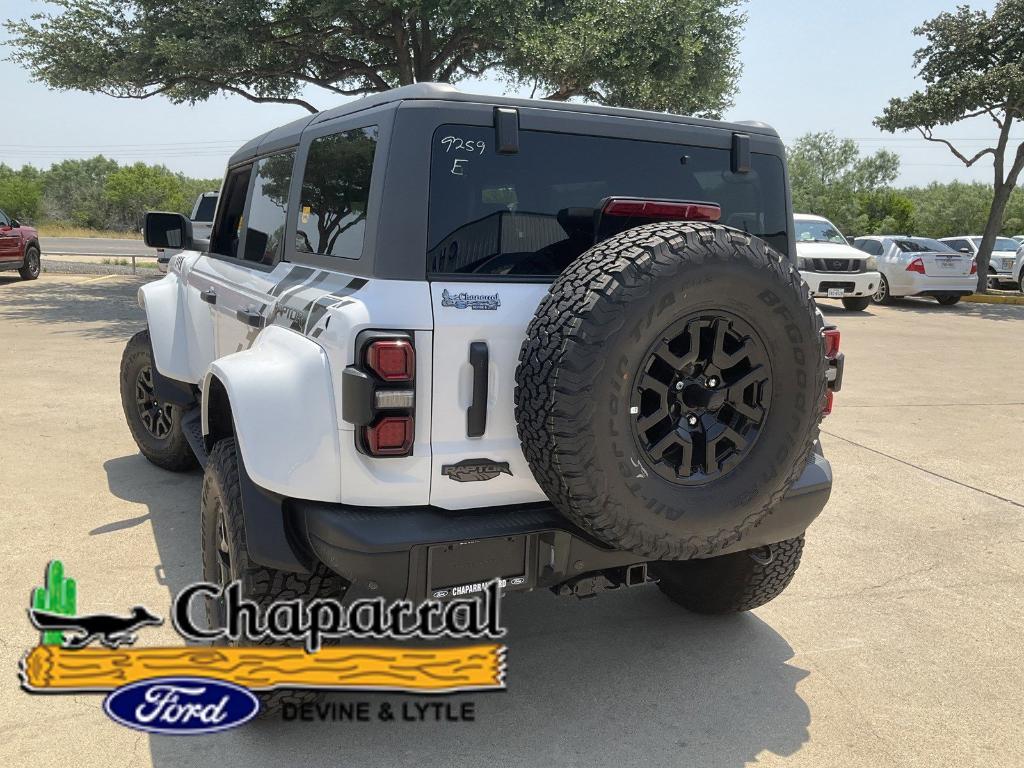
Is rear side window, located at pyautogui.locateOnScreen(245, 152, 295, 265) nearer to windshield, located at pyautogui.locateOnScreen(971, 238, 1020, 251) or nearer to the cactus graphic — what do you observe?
the cactus graphic

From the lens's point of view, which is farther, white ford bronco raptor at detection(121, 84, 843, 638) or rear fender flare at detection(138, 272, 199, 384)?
rear fender flare at detection(138, 272, 199, 384)

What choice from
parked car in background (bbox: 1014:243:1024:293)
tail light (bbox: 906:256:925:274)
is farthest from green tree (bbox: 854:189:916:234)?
tail light (bbox: 906:256:925:274)

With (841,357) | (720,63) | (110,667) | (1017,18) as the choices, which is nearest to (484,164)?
(841,357)

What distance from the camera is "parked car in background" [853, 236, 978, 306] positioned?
17125mm

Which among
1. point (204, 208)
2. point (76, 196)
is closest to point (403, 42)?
point (204, 208)

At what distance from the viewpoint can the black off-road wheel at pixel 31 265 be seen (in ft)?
58.9

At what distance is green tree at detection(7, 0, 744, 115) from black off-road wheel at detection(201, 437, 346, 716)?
11.8 m

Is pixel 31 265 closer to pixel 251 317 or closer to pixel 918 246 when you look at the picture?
pixel 251 317

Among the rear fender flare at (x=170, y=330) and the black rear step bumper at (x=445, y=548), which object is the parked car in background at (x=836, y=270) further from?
the black rear step bumper at (x=445, y=548)

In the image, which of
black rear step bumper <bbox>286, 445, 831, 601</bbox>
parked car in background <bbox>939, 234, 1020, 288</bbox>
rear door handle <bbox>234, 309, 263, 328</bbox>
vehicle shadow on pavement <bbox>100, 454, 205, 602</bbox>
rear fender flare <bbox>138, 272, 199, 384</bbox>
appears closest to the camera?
black rear step bumper <bbox>286, 445, 831, 601</bbox>

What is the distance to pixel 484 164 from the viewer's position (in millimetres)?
2570

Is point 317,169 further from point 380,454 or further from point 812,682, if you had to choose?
point 812,682

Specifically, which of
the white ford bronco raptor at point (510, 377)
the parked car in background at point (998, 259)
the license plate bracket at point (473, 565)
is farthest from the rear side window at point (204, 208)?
the parked car in background at point (998, 259)

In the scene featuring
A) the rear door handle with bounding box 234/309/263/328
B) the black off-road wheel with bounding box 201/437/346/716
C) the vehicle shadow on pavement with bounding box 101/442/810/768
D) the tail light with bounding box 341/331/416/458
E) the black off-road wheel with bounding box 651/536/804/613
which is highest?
the rear door handle with bounding box 234/309/263/328
